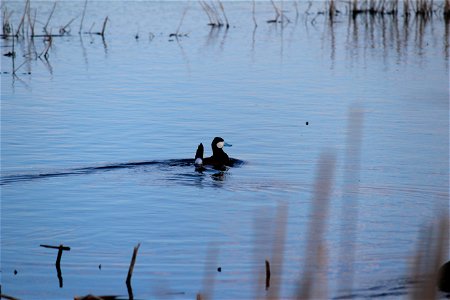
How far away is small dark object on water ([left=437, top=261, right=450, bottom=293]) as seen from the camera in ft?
20.4

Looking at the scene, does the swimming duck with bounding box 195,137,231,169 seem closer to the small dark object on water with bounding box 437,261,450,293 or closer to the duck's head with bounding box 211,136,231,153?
the duck's head with bounding box 211,136,231,153

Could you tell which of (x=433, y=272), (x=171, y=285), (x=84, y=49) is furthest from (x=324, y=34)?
(x=433, y=272)

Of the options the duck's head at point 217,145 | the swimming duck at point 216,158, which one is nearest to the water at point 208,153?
the swimming duck at point 216,158

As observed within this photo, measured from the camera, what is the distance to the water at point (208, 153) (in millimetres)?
7008

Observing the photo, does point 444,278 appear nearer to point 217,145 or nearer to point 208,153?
point 217,145

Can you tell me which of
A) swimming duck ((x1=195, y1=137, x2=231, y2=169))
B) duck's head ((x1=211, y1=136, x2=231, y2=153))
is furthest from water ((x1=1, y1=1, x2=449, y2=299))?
duck's head ((x1=211, y1=136, x2=231, y2=153))

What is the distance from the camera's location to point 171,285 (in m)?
6.55

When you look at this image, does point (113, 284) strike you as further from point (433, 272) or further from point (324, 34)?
point (324, 34)

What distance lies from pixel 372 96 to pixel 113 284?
10.7 meters

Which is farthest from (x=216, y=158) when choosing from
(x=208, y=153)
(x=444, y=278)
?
(x=444, y=278)

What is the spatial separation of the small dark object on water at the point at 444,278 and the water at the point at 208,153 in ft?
0.84

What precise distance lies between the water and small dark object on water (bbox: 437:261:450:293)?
0.84ft

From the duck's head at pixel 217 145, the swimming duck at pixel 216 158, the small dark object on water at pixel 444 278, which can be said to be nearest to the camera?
the small dark object on water at pixel 444 278

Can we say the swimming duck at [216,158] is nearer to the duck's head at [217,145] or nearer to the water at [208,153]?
the duck's head at [217,145]
